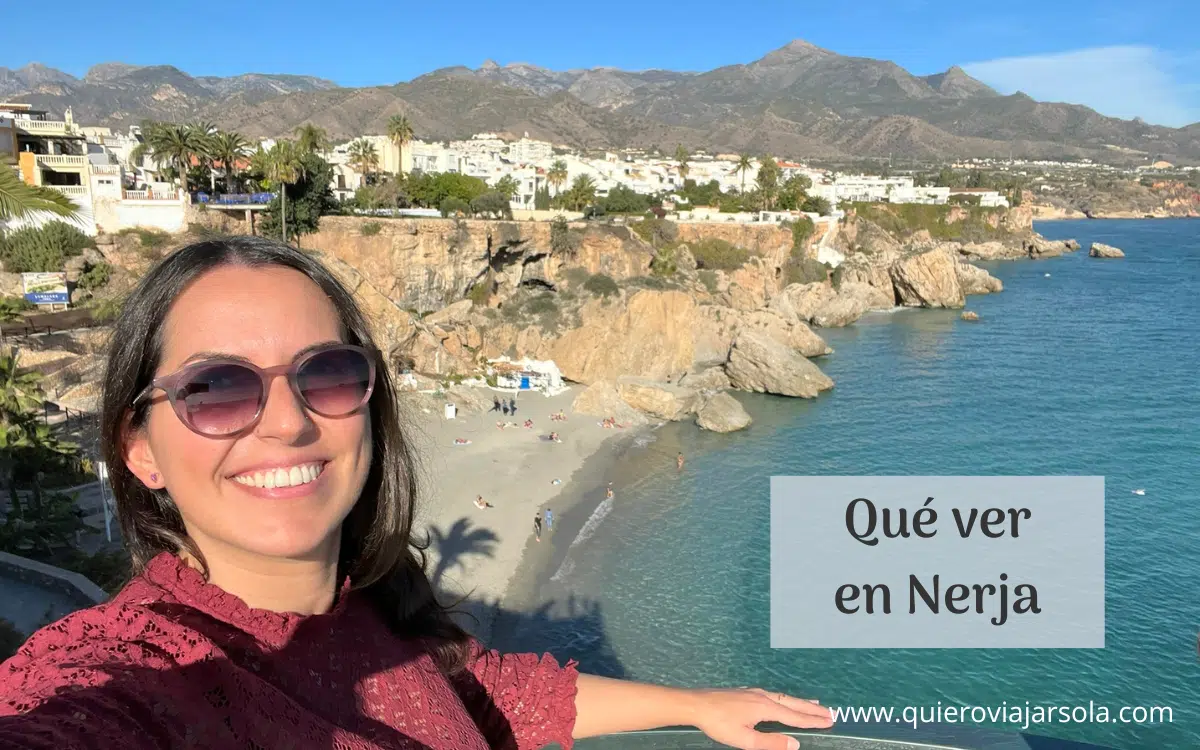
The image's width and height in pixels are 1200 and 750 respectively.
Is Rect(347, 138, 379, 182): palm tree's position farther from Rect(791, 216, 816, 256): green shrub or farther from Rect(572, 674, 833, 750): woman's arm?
Rect(572, 674, 833, 750): woman's arm

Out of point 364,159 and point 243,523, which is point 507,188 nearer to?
point 364,159

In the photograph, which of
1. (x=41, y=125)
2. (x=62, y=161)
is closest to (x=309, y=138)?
(x=41, y=125)

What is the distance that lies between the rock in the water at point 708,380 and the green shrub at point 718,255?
603 inches

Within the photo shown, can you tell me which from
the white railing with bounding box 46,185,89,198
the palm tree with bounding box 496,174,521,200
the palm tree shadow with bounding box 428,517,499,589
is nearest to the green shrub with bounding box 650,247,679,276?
the palm tree with bounding box 496,174,521,200

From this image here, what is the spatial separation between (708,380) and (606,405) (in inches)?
226

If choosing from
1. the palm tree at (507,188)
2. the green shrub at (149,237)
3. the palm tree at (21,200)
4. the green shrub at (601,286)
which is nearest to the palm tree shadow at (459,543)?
the palm tree at (21,200)

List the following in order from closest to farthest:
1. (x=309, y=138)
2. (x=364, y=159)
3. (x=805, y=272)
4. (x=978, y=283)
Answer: (x=309, y=138) < (x=364, y=159) < (x=805, y=272) < (x=978, y=283)

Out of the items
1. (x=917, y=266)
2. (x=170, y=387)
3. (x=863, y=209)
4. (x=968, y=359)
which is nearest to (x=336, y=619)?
(x=170, y=387)

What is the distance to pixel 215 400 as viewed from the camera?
4.14ft

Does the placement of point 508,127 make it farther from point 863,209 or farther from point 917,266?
point 917,266

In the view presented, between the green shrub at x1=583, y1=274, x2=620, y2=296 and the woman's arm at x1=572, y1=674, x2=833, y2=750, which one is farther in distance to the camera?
the green shrub at x1=583, y1=274, x2=620, y2=296

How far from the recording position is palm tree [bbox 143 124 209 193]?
100 ft

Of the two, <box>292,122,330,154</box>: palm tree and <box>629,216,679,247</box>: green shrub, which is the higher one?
<box>292,122,330,154</box>: palm tree

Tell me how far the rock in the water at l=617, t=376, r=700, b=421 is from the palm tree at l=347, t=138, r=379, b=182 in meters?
27.2
